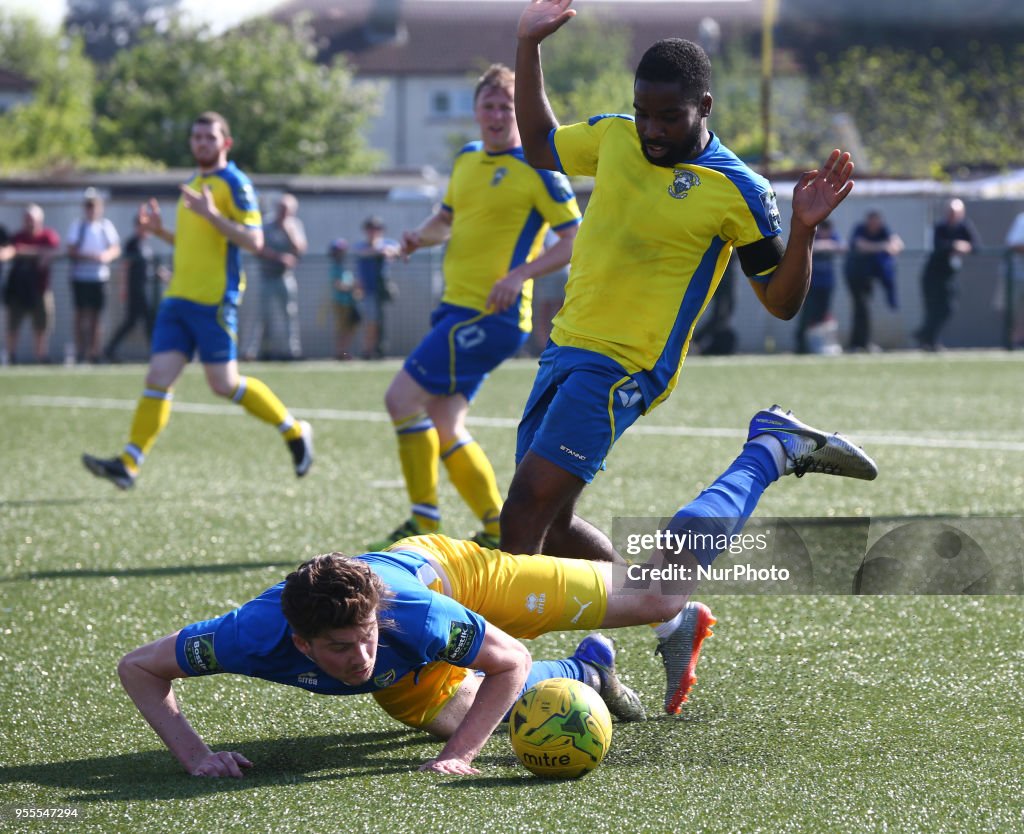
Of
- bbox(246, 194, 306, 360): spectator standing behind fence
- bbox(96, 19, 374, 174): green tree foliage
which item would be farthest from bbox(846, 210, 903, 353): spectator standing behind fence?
bbox(96, 19, 374, 174): green tree foliage

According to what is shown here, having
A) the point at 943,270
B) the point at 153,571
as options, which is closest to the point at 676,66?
the point at 153,571

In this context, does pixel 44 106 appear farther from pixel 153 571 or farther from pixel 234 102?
pixel 153 571

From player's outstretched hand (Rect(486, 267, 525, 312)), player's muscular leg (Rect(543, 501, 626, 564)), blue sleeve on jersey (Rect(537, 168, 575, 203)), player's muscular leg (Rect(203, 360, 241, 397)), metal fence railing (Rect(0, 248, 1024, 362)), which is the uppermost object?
blue sleeve on jersey (Rect(537, 168, 575, 203))

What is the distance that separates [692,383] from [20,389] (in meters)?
7.11

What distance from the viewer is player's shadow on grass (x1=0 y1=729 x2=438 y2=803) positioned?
4.09 meters

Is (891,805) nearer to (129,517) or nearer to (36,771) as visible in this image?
(36,771)

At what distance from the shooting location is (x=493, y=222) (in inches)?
288

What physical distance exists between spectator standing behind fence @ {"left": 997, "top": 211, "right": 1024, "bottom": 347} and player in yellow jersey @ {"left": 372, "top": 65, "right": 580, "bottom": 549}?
51.3 ft

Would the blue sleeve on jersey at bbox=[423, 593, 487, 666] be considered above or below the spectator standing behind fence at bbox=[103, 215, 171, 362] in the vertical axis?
above

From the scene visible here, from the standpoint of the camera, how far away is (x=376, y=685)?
419 cm

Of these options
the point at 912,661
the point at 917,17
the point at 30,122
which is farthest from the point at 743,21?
the point at 912,661

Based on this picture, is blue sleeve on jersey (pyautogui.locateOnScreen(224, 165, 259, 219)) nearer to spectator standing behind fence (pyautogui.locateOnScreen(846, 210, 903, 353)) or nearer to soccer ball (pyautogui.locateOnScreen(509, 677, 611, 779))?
soccer ball (pyautogui.locateOnScreen(509, 677, 611, 779))

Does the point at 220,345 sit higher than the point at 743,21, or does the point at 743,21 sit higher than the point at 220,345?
the point at 743,21

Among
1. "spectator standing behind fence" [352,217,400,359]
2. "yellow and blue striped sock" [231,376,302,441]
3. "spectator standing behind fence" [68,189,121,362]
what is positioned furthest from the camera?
"spectator standing behind fence" [352,217,400,359]
